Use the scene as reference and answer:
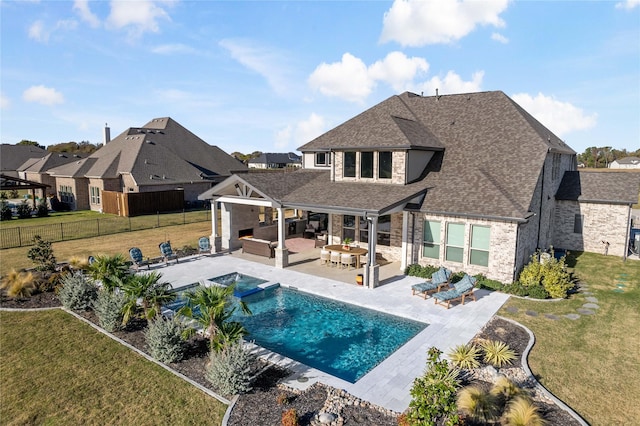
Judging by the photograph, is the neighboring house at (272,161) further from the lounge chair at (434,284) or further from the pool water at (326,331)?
the pool water at (326,331)

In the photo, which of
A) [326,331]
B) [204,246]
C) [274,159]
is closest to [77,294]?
[204,246]

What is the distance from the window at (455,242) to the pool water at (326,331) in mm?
5517

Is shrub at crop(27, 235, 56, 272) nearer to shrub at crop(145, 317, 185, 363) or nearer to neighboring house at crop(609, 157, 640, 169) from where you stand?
shrub at crop(145, 317, 185, 363)

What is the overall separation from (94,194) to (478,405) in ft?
142

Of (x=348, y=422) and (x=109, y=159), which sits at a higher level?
(x=109, y=159)

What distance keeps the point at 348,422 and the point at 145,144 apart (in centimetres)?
4322

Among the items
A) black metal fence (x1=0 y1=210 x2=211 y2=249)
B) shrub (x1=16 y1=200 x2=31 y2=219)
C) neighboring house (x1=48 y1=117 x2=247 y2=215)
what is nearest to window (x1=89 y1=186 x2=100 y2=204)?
neighboring house (x1=48 y1=117 x2=247 y2=215)

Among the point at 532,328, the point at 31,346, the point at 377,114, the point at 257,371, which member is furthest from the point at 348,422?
the point at 377,114

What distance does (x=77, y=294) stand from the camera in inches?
577

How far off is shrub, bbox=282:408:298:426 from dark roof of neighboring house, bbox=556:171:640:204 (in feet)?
76.3

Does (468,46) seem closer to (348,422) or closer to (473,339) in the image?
(473,339)

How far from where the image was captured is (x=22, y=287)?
15953 millimetres

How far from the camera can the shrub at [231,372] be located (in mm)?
9398

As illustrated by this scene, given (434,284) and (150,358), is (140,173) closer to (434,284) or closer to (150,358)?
(150,358)
